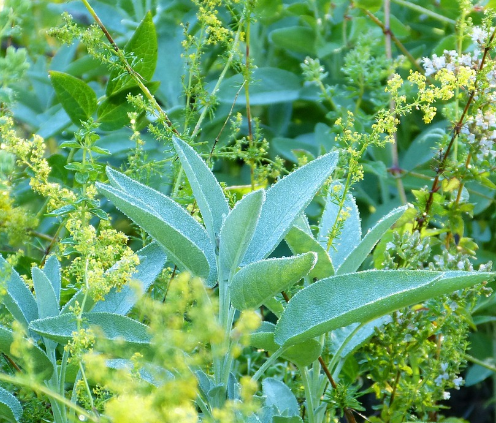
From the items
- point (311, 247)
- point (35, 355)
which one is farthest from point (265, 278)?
point (35, 355)

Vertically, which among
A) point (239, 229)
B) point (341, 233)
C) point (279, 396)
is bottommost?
point (279, 396)

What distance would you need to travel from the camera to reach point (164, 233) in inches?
27.7

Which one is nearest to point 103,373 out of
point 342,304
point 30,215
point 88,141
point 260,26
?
point 342,304

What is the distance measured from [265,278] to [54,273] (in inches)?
12.6

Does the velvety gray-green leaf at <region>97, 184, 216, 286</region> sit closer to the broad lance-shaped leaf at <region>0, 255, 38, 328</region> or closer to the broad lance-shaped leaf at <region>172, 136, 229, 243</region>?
the broad lance-shaped leaf at <region>172, 136, 229, 243</region>

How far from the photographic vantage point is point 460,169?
0.97m

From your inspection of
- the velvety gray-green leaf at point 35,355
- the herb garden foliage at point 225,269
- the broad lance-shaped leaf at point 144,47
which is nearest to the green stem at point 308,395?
the herb garden foliage at point 225,269

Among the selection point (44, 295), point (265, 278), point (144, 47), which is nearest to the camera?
point (265, 278)

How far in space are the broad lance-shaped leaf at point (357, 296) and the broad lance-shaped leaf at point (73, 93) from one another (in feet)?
1.72

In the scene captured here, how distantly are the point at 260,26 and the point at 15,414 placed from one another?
1332mm

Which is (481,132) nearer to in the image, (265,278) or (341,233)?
(341,233)

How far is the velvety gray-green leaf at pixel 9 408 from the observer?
76 centimetres

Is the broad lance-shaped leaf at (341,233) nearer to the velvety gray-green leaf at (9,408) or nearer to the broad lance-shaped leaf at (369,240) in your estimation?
the broad lance-shaped leaf at (369,240)

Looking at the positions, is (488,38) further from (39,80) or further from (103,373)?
(39,80)
